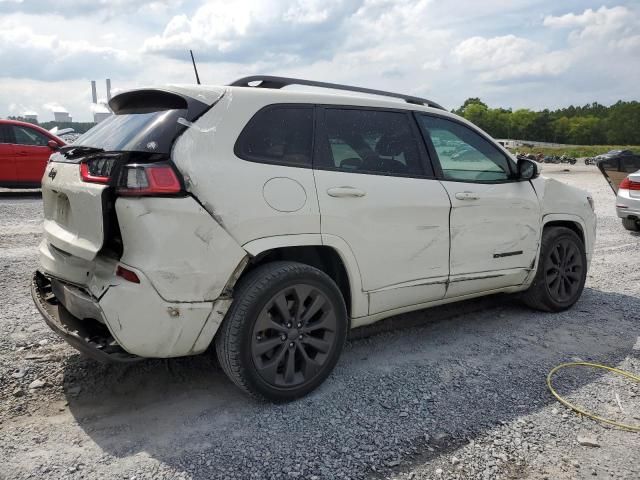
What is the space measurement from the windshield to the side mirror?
111 inches

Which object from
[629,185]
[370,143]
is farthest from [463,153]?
[629,185]

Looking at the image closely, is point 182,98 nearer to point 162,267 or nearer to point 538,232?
point 162,267

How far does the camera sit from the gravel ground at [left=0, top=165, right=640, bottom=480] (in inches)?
105

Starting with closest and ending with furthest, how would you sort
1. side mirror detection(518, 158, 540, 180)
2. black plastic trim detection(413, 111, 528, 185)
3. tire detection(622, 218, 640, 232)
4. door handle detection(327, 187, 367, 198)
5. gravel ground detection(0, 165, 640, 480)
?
gravel ground detection(0, 165, 640, 480) < door handle detection(327, 187, 367, 198) < black plastic trim detection(413, 111, 528, 185) < side mirror detection(518, 158, 540, 180) < tire detection(622, 218, 640, 232)

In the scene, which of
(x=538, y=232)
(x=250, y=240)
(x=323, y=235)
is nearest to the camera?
(x=250, y=240)

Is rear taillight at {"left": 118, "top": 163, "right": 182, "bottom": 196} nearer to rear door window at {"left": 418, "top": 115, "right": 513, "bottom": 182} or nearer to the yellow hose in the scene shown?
rear door window at {"left": 418, "top": 115, "right": 513, "bottom": 182}

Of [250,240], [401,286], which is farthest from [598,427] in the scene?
[250,240]

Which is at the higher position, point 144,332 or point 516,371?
point 144,332

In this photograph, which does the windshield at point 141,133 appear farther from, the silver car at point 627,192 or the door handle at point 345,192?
the silver car at point 627,192

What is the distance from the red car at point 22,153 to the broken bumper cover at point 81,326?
9.85m

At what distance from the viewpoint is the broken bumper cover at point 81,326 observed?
9.41 feet

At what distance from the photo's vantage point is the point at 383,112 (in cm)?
384

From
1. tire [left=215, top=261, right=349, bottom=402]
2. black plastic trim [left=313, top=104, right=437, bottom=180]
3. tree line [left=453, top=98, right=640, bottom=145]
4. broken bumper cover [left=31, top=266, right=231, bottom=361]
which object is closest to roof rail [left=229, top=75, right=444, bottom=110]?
black plastic trim [left=313, top=104, right=437, bottom=180]

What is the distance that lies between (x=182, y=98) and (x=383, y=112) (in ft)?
4.67
